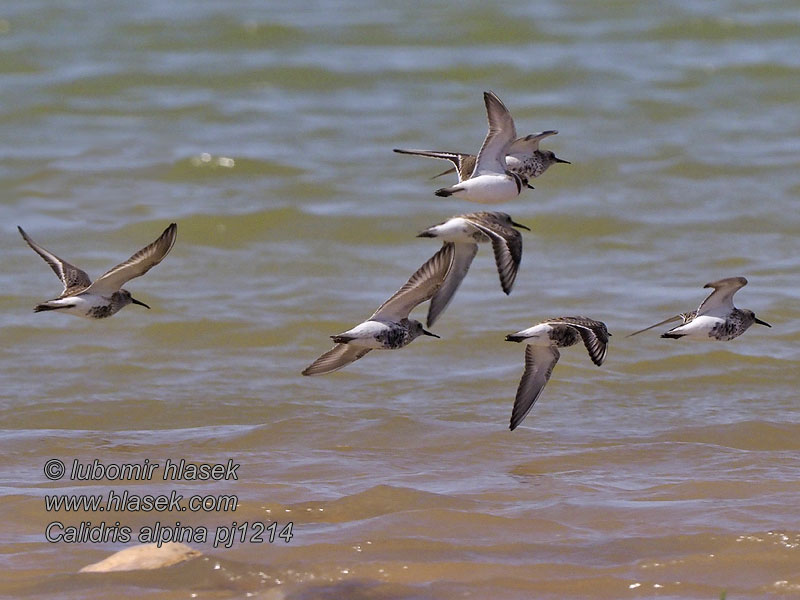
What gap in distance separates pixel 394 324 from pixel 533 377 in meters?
Answer: 0.89

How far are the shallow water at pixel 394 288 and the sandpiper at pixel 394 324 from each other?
53 cm

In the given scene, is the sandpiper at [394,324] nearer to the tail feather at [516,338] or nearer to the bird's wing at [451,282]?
the bird's wing at [451,282]

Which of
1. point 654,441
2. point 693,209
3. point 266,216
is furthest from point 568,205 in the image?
point 654,441

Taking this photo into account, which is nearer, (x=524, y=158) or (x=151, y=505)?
(x=151, y=505)

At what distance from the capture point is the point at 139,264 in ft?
Answer: 19.3

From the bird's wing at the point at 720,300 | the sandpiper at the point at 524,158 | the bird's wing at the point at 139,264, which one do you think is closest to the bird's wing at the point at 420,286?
the sandpiper at the point at 524,158

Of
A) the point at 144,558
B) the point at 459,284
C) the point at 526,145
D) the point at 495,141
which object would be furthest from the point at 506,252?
the point at 144,558

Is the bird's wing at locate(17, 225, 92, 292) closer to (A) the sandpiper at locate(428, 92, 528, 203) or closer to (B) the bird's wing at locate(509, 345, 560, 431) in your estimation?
(A) the sandpiper at locate(428, 92, 528, 203)

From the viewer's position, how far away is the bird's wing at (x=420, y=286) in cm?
599

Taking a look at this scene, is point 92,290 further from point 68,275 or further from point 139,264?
point 139,264

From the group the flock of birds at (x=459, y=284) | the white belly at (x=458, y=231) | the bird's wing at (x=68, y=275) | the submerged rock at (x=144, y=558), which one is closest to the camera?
the submerged rock at (x=144, y=558)

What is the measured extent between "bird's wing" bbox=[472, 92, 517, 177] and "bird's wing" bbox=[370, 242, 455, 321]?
1.66 ft

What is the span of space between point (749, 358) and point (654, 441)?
157 centimetres

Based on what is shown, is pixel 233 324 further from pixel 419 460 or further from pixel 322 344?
pixel 419 460
